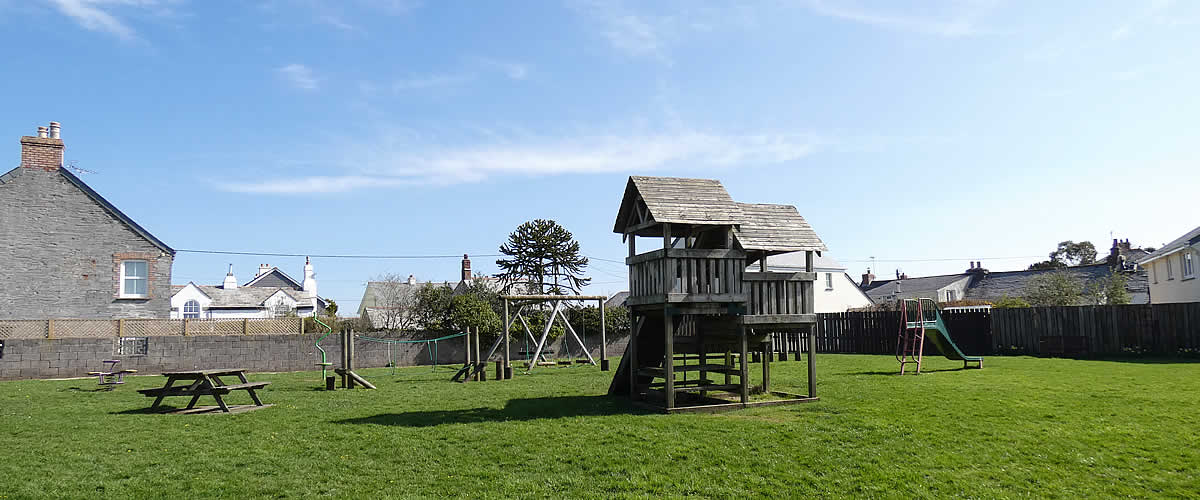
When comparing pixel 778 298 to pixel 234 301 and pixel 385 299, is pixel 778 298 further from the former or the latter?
pixel 234 301

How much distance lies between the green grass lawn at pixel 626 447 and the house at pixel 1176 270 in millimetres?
19617

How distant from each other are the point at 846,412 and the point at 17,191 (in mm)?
29892

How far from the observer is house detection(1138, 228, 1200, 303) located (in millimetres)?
29859

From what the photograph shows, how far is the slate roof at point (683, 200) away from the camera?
12.6 m

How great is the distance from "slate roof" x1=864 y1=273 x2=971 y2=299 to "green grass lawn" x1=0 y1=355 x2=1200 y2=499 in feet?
165

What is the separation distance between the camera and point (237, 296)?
5694 cm

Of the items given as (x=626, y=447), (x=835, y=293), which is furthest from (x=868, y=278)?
(x=626, y=447)

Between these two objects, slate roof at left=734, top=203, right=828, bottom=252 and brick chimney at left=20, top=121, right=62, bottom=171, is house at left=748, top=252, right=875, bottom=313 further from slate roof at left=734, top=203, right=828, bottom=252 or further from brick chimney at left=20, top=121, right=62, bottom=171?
brick chimney at left=20, top=121, right=62, bottom=171

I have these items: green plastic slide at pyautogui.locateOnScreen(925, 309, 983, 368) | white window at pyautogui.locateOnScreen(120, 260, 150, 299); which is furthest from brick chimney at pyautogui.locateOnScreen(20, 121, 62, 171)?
green plastic slide at pyautogui.locateOnScreen(925, 309, 983, 368)

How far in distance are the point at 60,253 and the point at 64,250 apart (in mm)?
164

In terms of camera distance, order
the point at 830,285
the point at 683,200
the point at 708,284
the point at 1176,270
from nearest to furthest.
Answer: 1. the point at 708,284
2. the point at 683,200
3. the point at 1176,270
4. the point at 830,285

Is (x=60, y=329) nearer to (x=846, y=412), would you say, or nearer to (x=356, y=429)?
(x=356, y=429)

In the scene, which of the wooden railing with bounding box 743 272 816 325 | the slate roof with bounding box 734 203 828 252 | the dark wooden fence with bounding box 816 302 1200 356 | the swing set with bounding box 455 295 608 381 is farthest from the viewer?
the dark wooden fence with bounding box 816 302 1200 356

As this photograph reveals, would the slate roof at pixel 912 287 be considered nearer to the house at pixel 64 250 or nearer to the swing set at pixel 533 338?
the swing set at pixel 533 338
